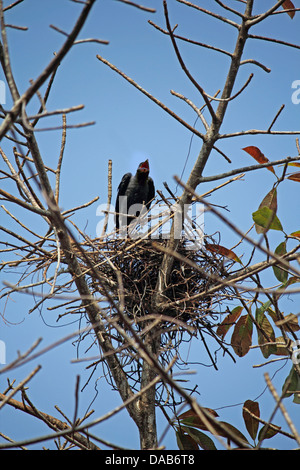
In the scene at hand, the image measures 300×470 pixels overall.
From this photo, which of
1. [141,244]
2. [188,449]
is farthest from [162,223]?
[188,449]

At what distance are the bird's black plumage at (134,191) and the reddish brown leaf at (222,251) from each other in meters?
2.08

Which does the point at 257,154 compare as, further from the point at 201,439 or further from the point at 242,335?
the point at 201,439

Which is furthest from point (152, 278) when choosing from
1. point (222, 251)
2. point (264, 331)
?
point (264, 331)

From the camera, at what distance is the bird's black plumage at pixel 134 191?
604cm

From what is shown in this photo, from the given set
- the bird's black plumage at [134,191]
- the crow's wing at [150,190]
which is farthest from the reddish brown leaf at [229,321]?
the crow's wing at [150,190]

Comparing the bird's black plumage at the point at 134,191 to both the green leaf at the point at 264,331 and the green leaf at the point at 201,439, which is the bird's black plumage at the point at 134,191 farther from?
the green leaf at the point at 201,439

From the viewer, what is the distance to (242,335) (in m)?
3.96

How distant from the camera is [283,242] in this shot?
341 cm

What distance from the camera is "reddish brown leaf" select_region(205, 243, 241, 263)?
12.1 feet

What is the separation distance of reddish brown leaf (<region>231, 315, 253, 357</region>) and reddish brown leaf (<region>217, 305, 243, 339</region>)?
0.15 feet

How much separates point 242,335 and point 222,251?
0.67m

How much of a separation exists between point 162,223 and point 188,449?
1580mm

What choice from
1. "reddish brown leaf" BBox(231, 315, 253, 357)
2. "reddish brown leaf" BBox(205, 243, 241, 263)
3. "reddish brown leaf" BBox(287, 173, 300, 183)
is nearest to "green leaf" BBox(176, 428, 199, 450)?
"reddish brown leaf" BBox(231, 315, 253, 357)
